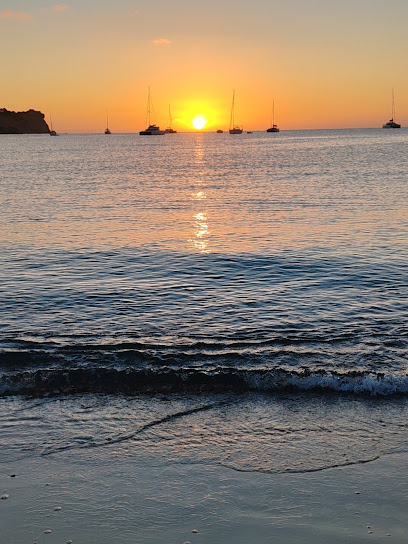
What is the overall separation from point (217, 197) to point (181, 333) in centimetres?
3382

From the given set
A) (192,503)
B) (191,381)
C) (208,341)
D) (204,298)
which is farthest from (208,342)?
(192,503)

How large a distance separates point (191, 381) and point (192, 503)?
436 centimetres

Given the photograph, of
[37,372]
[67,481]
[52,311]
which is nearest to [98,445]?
[67,481]

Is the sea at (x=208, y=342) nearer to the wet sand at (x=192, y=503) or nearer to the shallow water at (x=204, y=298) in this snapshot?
the shallow water at (x=204, y=298)

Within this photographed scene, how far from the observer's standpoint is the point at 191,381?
11312 millimetres

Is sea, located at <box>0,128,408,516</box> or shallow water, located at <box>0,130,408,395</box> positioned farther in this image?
shallow water, located at <box>0,130,408,395</box>

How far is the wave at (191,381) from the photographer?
10.9 meters

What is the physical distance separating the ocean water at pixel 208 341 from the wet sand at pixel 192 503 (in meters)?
0.36

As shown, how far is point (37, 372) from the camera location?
11.6 metres

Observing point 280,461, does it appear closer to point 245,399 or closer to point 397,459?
point 397,459

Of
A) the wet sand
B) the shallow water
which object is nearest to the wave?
the shallow water

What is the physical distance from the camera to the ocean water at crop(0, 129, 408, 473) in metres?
8.80

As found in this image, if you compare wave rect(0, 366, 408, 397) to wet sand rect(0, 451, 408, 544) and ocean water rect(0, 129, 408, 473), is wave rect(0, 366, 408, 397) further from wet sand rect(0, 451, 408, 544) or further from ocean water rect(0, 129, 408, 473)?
wet sand rect(0, 451, 408, 544)

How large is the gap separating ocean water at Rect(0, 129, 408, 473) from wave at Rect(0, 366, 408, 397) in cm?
4
